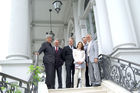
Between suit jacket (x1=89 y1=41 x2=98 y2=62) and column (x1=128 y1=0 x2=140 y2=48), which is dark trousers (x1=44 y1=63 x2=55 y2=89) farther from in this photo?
column (x1=128 y1=0 x2=140 y2=48)

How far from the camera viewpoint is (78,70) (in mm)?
6598

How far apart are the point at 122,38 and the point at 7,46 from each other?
3848mm

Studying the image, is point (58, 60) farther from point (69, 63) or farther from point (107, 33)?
point (107, 33)

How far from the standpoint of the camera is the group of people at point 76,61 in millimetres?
6543

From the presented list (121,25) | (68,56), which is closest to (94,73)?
(68,56)

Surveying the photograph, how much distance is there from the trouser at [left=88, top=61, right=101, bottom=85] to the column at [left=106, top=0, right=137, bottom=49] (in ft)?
3.09

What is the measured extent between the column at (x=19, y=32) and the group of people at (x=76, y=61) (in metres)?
0.58

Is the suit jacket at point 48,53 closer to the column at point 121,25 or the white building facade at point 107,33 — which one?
the white building facade at point 107,33

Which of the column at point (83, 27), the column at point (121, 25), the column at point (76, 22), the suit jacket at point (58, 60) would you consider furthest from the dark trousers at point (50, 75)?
the column at point (76, 22)

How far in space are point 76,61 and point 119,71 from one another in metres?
1.52

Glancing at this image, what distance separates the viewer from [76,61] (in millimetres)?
6551

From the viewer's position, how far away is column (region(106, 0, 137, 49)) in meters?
6.44

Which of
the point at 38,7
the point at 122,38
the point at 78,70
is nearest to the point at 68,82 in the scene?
the point at 78,70

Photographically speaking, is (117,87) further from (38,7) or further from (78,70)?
(38,7)
